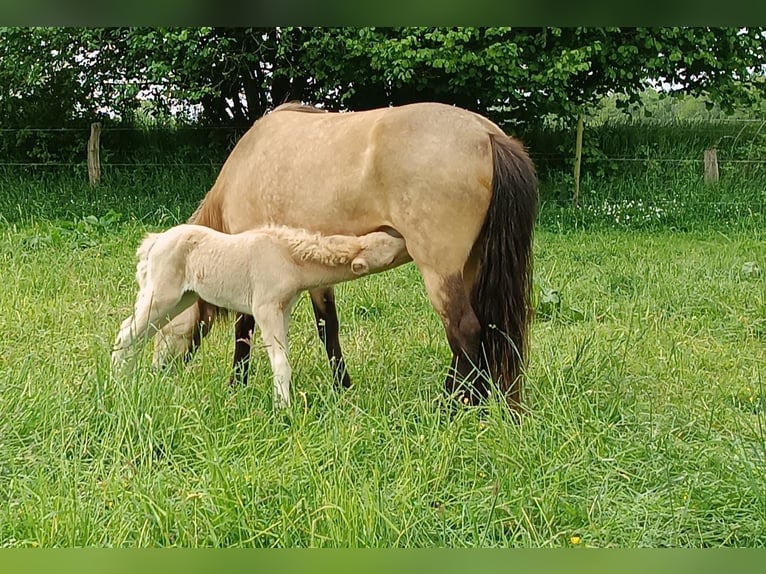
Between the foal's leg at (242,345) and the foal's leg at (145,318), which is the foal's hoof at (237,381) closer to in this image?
the foal's leg at (242,345)

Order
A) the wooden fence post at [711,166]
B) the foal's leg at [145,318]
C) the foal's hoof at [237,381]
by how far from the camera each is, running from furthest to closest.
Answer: the wooden fence post at [711,166] < the foal's leg at [145,318] < the foal's hoof at [237,381]

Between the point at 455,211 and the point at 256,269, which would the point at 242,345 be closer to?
the point at 256,269

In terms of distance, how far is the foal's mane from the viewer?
3990 millimetres

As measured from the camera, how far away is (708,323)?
232 inches

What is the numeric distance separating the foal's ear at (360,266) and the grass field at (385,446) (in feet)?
2.15

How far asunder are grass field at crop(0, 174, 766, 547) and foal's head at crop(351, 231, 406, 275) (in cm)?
68

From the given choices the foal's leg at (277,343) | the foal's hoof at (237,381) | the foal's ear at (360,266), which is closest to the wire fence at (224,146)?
the foal's hoof at (237,381)

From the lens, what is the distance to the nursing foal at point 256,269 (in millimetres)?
4008

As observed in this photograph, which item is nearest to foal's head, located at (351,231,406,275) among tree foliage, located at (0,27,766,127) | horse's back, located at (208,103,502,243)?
horse's back, located at (208,103,502,243)

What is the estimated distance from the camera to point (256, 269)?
405 centimetres

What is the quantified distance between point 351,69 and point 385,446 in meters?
8.44

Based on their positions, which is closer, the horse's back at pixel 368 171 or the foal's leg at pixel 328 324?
the horse's back at pixel 368 171

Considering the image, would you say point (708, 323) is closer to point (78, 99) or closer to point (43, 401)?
point (43, 401)

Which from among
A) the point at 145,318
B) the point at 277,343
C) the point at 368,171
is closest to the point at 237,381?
the point at 277,343
